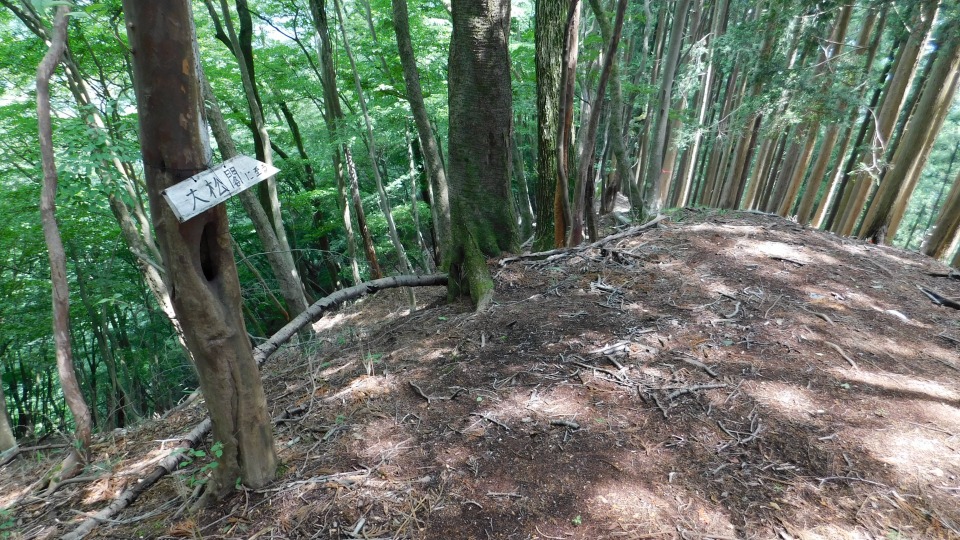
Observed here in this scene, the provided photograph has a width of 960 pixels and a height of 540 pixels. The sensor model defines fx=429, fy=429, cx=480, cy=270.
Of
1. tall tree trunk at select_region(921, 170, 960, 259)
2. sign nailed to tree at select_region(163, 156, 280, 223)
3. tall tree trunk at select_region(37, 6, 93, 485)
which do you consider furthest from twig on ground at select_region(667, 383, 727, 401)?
tall tree trunk at select_region(921, 170, 960, 259)

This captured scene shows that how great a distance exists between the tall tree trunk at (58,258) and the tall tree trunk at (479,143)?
2893mm

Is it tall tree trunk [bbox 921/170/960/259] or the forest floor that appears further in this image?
tall tree trunk [bbox 921/170/960/259]

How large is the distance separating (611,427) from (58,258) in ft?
11.0

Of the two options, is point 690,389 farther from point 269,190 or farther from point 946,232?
point 269,190

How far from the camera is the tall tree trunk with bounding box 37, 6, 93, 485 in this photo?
6.71 ft

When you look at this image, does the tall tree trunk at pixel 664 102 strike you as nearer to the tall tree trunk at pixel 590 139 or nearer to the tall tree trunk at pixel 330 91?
the tall tree trunk at pixel 590 139

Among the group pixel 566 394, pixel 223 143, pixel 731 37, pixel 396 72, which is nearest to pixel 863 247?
pixel 731 37

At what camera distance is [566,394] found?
9.14 feet

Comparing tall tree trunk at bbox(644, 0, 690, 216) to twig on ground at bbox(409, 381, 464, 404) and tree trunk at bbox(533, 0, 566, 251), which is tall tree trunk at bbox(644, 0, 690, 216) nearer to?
tree trunk at bbox(533, 0, 566, 251)

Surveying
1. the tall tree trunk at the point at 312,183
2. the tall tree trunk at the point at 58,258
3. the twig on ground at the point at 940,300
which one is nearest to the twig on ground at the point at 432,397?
the tall tree trunk at the point at 58,258

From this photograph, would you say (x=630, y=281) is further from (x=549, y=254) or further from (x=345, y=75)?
(x=345, y=75)

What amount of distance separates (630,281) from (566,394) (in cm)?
187

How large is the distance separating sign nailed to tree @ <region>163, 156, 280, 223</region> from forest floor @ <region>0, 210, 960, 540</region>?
4.82 ft

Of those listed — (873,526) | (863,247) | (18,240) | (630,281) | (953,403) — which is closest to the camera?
(873,526)
